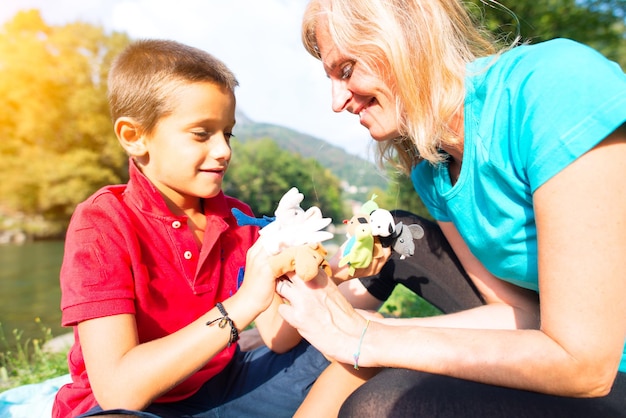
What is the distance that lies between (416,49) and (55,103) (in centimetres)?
1716

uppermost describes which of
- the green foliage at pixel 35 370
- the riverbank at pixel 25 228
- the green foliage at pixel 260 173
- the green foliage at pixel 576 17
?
the green foliage at pixel 576 17

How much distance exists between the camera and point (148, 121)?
1604 mm

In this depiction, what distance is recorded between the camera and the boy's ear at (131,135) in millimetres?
1630

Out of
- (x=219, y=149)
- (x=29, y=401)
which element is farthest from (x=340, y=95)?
(x=29, y=401)

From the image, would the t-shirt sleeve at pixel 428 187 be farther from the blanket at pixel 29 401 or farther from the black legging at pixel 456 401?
the blanket at pixel 29 401

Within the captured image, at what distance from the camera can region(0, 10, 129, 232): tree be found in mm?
15438

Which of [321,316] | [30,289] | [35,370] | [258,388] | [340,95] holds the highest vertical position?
[340,95]

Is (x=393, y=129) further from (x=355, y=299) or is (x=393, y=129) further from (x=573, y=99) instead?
(x=355, y=299)

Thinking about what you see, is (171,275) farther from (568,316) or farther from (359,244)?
(568,316)

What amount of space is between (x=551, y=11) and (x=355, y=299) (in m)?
8.57

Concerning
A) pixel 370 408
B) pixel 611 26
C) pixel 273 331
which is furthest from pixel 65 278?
pixel 611 26

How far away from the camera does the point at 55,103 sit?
52.2ft

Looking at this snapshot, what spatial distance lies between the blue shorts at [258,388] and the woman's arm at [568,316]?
0.55 metres

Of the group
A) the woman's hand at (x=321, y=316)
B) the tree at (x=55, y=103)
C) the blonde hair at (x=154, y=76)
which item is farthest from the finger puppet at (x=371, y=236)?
the tree at (x=55, y=103)
